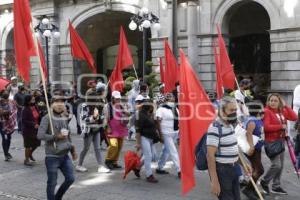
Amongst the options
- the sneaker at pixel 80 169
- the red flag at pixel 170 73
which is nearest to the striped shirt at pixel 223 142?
the sneaker at pixel 80 169

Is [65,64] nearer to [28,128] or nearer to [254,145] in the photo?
[28,128]

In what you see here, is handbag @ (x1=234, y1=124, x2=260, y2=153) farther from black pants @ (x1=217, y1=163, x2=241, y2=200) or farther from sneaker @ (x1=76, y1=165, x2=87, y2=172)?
sneaker @ (x1=76, y1=165, x2=87, y2=172)

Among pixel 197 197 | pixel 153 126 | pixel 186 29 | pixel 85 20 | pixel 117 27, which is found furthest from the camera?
pixel 117 27

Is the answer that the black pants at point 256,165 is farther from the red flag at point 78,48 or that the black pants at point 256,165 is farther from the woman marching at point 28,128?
the red flag at point 78,48

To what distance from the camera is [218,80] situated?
8938mm

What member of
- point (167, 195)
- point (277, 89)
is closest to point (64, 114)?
point (167, 195)

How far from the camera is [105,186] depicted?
26.2 feet

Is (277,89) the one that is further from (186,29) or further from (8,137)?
(8,137)

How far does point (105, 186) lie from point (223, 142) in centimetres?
335

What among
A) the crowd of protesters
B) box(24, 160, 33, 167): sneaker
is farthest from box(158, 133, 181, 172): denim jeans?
box(24, 160, 33, 167): sneaker

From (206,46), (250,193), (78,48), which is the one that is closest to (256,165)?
(250,193)

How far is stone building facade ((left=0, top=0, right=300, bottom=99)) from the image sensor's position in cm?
1738

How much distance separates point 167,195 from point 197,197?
45cm

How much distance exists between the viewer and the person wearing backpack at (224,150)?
5.11m
